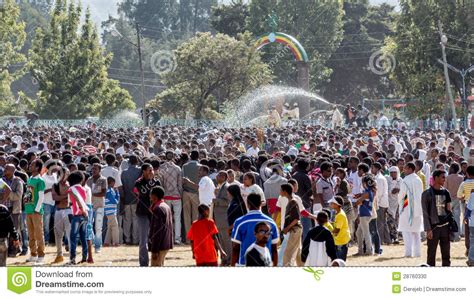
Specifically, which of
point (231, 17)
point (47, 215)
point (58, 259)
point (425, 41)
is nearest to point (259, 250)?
point (58, 259)

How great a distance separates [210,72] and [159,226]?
5141cm

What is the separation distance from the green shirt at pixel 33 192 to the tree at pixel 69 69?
49.9 meters

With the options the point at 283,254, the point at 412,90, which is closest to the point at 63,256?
the point at 283,254

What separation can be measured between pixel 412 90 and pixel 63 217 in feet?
146

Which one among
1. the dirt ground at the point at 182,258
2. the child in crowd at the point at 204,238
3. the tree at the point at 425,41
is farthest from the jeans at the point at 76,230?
the tree at the point at 425,41

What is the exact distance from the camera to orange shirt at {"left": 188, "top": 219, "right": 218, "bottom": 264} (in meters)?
13.7

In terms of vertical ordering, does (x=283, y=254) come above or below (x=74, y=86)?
below

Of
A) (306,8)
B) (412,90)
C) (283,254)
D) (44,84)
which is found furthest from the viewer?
(306,8)

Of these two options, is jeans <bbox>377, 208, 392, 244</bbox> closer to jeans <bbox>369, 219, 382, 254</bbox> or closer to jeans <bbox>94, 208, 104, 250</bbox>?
jeans <bbox>369, 219, 382, 254</bbox>

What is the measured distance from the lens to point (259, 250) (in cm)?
1190

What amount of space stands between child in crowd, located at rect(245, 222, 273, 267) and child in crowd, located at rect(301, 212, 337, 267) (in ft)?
3.47

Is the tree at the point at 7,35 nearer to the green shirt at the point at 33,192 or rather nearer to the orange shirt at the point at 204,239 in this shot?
the green shirt at the point at 33,192

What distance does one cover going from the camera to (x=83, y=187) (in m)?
16.9
